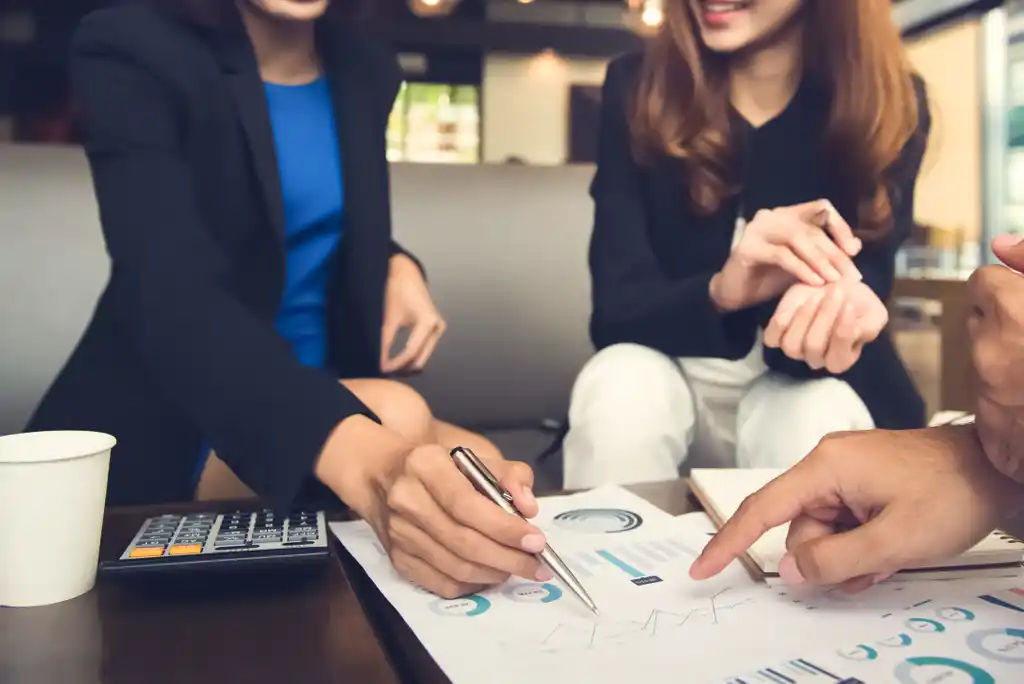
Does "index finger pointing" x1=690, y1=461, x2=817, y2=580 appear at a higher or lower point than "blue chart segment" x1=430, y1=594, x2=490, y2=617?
higher

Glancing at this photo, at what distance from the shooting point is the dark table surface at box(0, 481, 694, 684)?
1.06 ft

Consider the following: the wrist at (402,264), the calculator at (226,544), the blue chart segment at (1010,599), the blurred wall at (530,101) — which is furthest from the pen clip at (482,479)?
the blurred wall at (530,101)

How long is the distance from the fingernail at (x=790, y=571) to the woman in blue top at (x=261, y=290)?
0.11 m

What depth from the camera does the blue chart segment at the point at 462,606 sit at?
0.37m

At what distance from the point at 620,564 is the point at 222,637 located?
20 cm

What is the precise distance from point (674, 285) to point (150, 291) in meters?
0.51

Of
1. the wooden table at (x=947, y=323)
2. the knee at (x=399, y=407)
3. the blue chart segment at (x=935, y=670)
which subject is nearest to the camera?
the blue chart segment at (x=935, y=670)

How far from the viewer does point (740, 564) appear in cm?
43

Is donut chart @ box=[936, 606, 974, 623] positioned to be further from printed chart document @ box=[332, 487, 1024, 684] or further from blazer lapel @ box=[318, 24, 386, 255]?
blazer lapel @ box=[318, 24, 386, 255]

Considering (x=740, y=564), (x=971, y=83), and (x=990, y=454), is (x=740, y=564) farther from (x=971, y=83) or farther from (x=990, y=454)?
(x=971, y=83)

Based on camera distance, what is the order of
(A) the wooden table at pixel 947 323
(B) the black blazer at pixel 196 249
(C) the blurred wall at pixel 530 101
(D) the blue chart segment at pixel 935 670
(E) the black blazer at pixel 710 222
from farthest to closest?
(C) the blurred wall at pixel 530 101 → (A) the wooden table at pixel 947 323 → (E) the black blazer at pixel 710 222 → (B) the black blazer at pixel 196 249 → (D) the blue chart segment at pixel 935 670

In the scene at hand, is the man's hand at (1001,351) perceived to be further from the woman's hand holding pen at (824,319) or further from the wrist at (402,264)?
the wrist at (402,264)

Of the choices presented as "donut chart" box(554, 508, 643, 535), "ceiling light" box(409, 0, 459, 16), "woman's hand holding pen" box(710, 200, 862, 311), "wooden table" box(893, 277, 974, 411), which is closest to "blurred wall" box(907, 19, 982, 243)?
"wooden table" box(893, 277, 974, 411)

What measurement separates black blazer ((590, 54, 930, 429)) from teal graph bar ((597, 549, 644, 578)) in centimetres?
44
